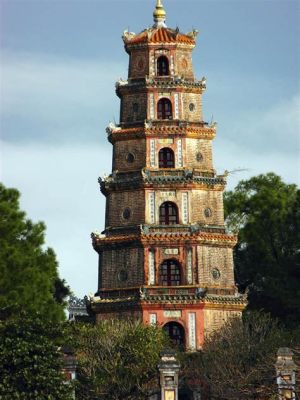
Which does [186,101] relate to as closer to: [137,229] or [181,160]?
[181,160]

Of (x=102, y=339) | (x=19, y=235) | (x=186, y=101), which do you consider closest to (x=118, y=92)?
(x=186, y=101)

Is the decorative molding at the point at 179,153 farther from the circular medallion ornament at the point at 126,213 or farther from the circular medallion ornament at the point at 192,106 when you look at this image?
the circular medallion ornament at the point at 126,213

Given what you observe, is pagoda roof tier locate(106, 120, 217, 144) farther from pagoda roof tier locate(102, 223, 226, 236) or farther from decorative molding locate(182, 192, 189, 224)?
pagoda roof tier locate(102, 223, 226, 236)

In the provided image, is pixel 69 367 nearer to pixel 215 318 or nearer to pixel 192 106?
pixel 215 318

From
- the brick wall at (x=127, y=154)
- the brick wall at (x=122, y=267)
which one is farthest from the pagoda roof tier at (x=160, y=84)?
the brick wall at (x=122, y=267)

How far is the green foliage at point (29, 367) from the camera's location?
33.2 m

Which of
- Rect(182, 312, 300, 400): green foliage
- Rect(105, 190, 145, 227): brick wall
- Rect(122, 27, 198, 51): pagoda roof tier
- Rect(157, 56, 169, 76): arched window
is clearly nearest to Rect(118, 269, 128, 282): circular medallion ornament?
Rect(105, 190, 145, 227): brick wall

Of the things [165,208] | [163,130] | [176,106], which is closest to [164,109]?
[176,106]

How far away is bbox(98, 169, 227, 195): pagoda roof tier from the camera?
156 feet

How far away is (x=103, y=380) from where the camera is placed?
121 feet

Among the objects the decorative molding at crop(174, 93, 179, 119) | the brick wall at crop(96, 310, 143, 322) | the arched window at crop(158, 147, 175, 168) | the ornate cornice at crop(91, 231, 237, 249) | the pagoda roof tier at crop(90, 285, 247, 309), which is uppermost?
the decorative molding at crop(174, 93, 179, 119)

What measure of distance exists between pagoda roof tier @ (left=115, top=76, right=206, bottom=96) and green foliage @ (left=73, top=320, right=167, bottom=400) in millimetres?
14218

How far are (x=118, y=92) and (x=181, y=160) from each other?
507 cm

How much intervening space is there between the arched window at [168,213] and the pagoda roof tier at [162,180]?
99 centimetres
